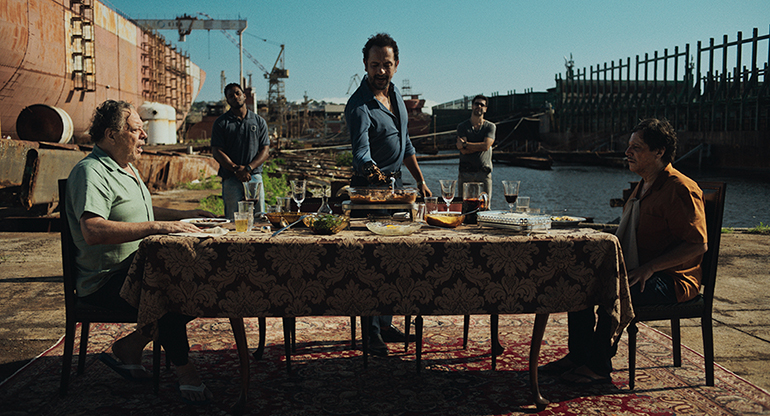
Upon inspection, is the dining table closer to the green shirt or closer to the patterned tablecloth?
the patterned tablecloth

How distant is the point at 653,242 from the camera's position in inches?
110

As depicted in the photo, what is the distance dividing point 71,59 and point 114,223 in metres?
20.0

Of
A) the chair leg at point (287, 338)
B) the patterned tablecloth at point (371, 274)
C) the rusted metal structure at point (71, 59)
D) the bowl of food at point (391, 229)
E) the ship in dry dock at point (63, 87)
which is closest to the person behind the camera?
the patterned tablecloth at point (371, 274)

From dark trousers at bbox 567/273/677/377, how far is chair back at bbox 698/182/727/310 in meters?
0.22

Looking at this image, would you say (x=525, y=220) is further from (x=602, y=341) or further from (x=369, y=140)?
(x=369, y=140)

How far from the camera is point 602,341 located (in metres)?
2.90

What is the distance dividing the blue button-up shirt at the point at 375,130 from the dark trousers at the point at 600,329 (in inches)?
60.2

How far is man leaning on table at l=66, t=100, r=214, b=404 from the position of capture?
2.51m

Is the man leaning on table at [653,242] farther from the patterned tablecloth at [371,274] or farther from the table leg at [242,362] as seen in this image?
the table leg at [242,362]

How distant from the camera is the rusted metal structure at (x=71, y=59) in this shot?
15617 mm

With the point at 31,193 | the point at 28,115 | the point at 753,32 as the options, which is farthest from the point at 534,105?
the point at 31,193

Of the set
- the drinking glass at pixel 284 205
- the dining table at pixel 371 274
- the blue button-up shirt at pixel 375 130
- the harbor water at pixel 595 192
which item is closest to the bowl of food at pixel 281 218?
the drinking glass at pixel 284 205

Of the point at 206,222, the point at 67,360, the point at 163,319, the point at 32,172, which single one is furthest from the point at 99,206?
the point at 32,172

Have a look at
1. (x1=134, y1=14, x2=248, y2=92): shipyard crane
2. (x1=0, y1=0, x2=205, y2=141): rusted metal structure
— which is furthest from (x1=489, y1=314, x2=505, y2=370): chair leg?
(x1=134, y1=14, x2=248, y2=92): shipyard crane
